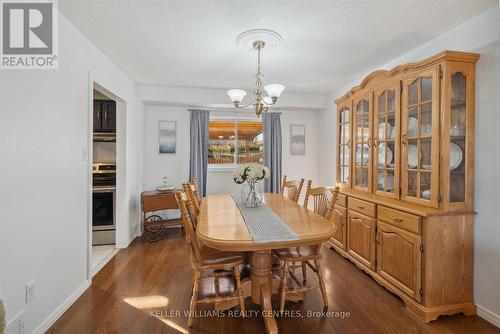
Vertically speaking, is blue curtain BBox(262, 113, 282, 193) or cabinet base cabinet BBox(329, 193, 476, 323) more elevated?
blue curtain BBox(262, 113, 282, 193)

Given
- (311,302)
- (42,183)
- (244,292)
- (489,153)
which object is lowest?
(311,302)

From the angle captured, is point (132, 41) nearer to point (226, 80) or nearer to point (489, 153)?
point (226, 80)

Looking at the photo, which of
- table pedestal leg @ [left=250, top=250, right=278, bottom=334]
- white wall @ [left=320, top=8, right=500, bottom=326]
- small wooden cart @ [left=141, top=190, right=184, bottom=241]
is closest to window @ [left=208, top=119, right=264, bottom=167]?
small wooden cart @ [left=141, top=190, right=184, bottom=241]

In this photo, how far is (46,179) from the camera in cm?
175

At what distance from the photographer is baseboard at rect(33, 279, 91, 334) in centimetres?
172

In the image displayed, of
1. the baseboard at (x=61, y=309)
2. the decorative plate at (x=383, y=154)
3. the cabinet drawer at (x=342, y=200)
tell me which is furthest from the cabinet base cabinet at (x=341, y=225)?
the baseboard at (x=61, y=309)

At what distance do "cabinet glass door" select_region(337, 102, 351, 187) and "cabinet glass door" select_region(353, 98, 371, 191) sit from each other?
0.46 feet

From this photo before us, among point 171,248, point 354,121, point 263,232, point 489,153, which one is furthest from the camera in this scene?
point 171,248

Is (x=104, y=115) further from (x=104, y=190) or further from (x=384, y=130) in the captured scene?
(x=384, y=130)

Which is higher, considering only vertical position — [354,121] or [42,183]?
[354,121]

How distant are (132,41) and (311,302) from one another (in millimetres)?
2927

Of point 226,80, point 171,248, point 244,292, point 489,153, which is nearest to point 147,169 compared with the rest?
point 171,248

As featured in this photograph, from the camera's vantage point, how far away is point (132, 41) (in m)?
2.34

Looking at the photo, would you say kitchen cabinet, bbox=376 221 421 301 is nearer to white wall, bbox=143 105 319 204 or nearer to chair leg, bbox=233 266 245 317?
chair leg, bbox=233 266 245 317
